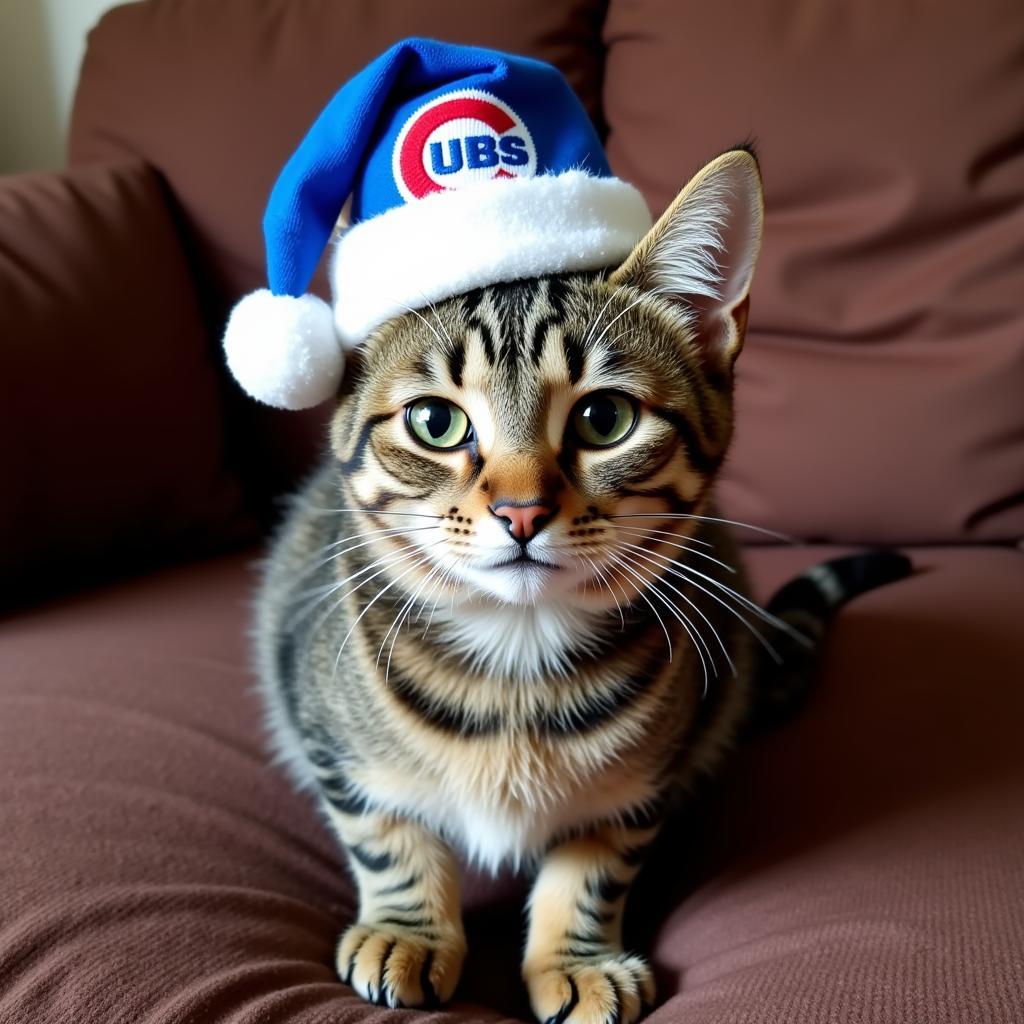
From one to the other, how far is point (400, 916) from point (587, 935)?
14 cm

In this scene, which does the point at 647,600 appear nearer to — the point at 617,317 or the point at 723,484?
the point at 617,317

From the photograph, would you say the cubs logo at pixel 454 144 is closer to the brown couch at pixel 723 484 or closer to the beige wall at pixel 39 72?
the brown couch at pixel 723 484

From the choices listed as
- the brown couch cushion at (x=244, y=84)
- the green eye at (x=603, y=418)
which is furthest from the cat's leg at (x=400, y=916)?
the brown couch cushion at (x=244, y=84)

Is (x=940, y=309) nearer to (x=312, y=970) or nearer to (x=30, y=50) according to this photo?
(x=312, y=970)

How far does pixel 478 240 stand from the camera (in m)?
0.67

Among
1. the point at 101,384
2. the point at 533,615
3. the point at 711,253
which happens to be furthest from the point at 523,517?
the point at 101,384

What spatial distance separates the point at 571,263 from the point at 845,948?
19.7 inches

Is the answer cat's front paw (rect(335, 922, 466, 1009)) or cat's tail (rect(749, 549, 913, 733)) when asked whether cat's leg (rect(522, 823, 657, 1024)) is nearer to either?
cat's front paw (rect(335, 922, 466, 1009))

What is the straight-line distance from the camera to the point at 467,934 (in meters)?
0.81

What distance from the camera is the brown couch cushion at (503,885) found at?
594 mm

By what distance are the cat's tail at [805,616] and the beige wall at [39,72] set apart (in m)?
1.40

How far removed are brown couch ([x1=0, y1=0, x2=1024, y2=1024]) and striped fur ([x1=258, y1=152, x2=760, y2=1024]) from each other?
0.06m

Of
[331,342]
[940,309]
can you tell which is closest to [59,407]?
[331,342]

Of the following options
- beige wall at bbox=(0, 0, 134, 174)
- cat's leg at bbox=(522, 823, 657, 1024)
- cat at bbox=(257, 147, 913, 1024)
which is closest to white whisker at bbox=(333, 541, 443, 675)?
cat at bbox=(257, 147, 913, 1024)
